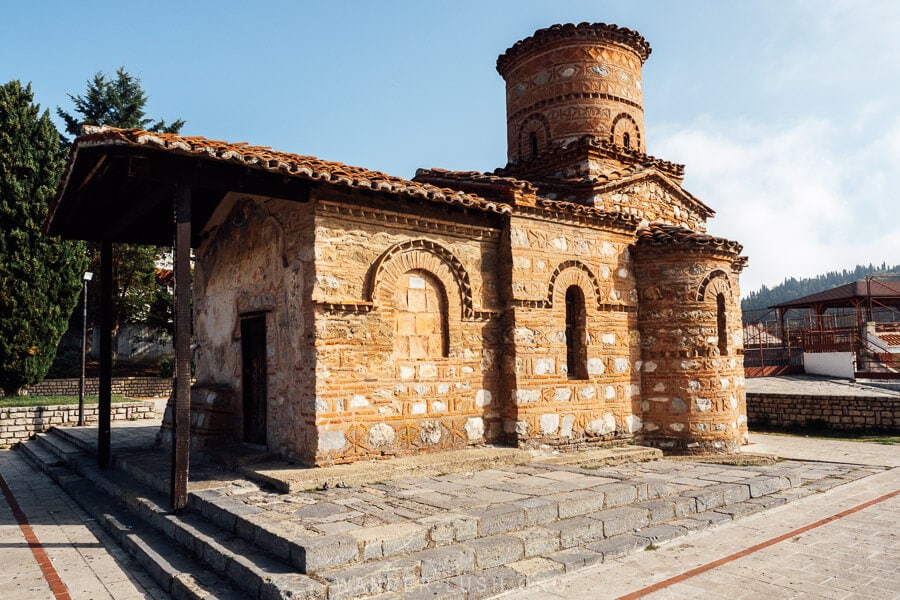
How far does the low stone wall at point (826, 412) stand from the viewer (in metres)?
13.4

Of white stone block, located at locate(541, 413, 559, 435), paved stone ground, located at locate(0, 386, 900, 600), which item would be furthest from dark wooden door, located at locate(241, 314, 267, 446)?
white stone block, located at locate(541, 413, 559, 435)

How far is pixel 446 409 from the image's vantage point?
7.96 meters

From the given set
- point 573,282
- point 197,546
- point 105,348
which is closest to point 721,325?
point 573,282

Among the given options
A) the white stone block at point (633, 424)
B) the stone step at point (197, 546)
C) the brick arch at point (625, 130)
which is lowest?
the stone step at point (197, 546)

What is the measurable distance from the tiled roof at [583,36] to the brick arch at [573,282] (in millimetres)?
5976

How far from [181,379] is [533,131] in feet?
31.2

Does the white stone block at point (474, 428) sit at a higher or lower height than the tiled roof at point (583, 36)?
lower

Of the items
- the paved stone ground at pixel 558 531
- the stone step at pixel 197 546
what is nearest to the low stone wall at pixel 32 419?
the paved stone ground at pixel 558 531

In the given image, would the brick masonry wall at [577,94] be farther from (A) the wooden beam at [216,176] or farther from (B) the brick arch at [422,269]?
(A) the wooden beam at [216,176]

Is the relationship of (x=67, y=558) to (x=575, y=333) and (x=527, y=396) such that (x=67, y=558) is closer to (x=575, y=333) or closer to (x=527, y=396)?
(x=527, y=396)

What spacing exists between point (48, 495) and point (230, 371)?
2936mm

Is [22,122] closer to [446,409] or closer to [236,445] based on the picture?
[236,445]

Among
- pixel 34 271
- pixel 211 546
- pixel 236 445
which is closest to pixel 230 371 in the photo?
pixel 236 445

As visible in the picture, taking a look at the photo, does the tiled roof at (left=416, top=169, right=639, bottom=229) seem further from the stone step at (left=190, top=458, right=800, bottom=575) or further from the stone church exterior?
the stone step at (left=190, top=458, right=800, bottom=575)
